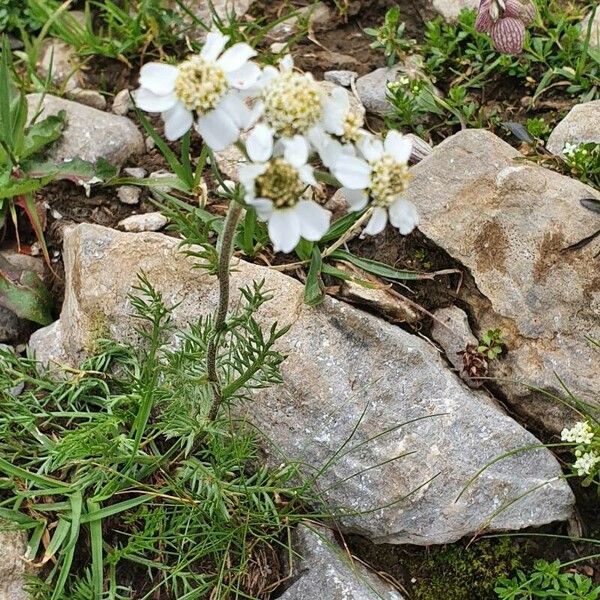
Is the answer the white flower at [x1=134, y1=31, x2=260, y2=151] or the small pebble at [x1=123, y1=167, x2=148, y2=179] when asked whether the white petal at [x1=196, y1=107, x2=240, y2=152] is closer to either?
the white flower at [x1=134, y1=31, x2=260, y2=151]

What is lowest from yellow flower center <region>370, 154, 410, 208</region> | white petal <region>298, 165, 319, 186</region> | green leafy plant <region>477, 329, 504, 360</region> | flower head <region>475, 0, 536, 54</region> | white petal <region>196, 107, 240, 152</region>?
green leafy plant <region>477, 329, 504, 360</region>

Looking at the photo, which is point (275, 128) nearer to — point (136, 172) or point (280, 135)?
point (280, 135)

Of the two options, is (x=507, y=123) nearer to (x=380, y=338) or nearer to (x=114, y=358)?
(x=380, y=338)

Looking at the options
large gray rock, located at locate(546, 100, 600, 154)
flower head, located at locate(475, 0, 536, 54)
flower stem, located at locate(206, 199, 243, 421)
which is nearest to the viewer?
flower stem, located at locate(206, 199, 243, 421)

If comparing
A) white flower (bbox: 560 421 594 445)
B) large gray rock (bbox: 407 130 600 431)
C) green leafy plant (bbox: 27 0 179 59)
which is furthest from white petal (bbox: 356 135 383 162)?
green leafy plant (bbox: 27 0 179 59)

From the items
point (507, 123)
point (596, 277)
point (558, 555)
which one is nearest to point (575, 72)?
point (507, 123)

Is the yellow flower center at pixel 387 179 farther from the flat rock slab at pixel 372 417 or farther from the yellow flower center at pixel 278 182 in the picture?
the flat rock slab at pixel 372 417
